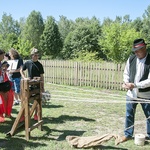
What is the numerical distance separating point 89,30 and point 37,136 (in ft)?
145

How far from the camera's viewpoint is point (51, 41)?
47938 mm

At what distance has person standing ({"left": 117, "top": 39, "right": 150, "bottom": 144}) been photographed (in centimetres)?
451

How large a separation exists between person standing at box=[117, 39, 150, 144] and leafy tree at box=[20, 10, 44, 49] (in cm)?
4832

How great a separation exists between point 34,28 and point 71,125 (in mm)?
49226

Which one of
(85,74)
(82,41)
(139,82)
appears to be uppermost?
(82,41)

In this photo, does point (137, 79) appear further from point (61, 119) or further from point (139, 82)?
point (61, 119)

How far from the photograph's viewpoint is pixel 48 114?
7.02 m

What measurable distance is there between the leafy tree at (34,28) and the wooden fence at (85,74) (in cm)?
3856

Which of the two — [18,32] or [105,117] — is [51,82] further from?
[18,32]

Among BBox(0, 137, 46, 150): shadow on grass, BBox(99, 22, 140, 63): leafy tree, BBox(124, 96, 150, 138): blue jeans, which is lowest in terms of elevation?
BBox(0, 137, 46, 150): shadow on grass

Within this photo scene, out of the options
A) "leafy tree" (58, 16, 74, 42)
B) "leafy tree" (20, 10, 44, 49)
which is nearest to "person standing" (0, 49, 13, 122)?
"leafy tree" (20, 10, 44, 49)

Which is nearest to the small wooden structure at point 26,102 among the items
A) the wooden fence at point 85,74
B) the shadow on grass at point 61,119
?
the shadow on grass at point 61,119

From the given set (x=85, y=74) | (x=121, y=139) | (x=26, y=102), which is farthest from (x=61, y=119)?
(x=85, y=74)

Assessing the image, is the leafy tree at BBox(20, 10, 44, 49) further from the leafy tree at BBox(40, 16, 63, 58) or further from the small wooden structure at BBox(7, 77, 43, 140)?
the small wooden structure at BBox(7, 77, 43, 140)
